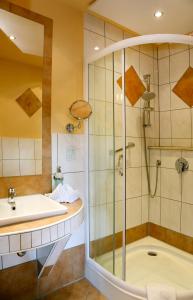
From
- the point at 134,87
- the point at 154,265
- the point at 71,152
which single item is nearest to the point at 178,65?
the point at 134,87

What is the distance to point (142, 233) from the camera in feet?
7.91

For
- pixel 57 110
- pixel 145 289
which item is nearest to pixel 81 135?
pixel 57 110

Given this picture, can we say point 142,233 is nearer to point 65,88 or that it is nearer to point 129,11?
point 65,88

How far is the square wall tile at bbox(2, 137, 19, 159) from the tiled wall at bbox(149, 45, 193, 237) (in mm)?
1491

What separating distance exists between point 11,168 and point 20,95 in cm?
53

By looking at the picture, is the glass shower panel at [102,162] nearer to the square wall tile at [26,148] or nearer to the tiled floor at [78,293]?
the tiled floor at [78,293]

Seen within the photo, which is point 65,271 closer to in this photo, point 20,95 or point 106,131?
point 106,131

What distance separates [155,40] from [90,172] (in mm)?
1160

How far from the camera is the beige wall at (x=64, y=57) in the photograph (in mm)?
1708

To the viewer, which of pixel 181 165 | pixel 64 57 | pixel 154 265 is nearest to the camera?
pixel 64 57

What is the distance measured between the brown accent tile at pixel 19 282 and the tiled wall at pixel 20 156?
0.69 metres

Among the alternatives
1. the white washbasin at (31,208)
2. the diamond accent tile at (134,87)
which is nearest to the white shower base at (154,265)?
the white washbasin at (31,208)

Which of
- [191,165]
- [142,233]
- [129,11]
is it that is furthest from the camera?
[142,233]

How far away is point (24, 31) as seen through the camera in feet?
5.15
